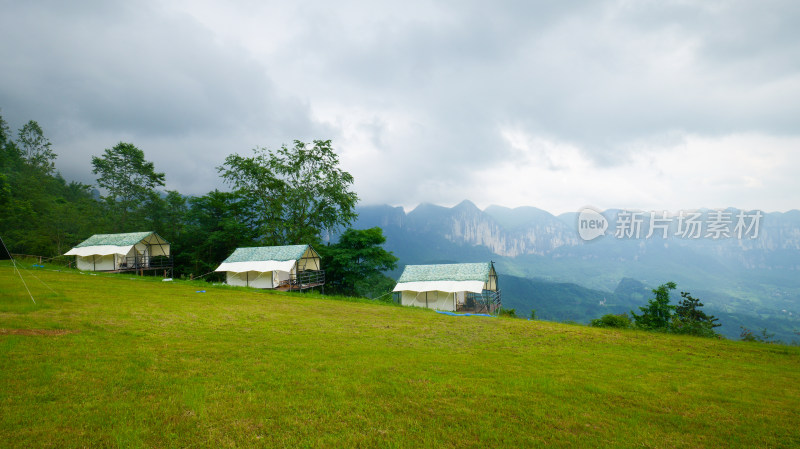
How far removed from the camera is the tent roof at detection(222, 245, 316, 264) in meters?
28.4

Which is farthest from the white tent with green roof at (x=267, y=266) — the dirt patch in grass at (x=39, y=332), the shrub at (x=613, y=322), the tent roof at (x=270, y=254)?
the shrub at (x=613, y=322)

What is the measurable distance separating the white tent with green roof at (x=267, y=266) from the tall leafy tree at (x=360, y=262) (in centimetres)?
390

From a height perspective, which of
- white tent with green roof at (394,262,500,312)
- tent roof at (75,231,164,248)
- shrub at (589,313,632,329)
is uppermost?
tent roof at (75,231,164,248)

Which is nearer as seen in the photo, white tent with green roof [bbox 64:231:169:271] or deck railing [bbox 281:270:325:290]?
deck railing [bbox 281:270:325:290]

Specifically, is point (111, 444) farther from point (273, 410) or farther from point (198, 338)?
point (198, 338)

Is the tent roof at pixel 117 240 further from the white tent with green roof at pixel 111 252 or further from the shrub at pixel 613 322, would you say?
the shrub at pixel 613 322

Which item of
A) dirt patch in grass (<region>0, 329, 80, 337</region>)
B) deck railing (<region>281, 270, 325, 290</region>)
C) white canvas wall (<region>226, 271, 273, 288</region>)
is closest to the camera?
dirt patch in grass (<region>0, 329, 80, 337</region>)

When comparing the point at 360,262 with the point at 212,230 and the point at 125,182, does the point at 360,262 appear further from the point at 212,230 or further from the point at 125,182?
the point at 125,182

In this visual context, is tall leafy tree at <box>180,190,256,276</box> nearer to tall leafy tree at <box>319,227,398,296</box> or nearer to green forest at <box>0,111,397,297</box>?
green forest at <box>0,111,397,297</box>

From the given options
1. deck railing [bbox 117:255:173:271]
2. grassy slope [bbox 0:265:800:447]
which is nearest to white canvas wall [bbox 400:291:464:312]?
grassy slope [bbox 0:265:800:447]

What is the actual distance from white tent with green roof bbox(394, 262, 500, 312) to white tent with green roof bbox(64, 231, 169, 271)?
28.3m

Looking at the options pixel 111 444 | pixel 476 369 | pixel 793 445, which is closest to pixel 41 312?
pixel 111 444

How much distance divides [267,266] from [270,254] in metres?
2.20

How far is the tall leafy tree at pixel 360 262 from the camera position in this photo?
32.5 meters
